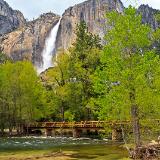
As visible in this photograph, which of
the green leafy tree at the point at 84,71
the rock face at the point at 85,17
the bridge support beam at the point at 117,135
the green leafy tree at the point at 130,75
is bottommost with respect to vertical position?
the bridge support beam at the point at 117,135

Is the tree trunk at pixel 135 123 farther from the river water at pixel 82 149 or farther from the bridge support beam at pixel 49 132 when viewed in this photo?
the bridge support beam at pixel 49 132

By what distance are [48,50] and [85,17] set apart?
778 inches

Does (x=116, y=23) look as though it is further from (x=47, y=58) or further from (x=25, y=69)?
(x=47, y=58)

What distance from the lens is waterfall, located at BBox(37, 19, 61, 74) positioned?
5620 inches

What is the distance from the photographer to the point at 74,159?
30641 millimetres

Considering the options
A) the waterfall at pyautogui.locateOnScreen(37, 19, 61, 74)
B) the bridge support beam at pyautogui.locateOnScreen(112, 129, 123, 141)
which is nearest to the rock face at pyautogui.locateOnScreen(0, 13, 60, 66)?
the waterfall at pyautogui.locateOnScreen(37, 19, 61, 74)

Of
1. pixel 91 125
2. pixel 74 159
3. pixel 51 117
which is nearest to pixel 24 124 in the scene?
pixel 51 117

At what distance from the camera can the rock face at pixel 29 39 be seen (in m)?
152

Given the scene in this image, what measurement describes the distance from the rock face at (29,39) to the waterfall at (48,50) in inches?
88.8

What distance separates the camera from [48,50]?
477ft

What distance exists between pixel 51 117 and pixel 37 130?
5744mm

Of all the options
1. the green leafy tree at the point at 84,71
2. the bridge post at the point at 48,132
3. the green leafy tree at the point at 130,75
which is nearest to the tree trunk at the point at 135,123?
the green leafy tree at the point at 130,75

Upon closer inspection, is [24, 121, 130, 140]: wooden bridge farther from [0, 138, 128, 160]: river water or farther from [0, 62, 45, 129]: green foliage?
[0, 138, 128, 160]: river water

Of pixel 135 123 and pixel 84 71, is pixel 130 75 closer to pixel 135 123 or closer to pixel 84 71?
pixel 135 123
